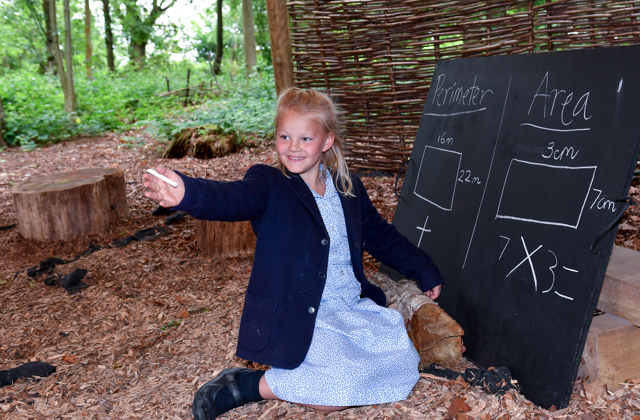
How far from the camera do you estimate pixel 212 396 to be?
7.33 feet

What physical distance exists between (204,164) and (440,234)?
469 centimetres

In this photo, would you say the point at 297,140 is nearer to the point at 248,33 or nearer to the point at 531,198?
the point at 531,198

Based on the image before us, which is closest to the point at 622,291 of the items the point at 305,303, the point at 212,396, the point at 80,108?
the point at 305,303

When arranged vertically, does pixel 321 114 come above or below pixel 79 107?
below

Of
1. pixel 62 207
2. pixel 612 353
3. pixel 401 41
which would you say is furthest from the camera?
pixel 401 41

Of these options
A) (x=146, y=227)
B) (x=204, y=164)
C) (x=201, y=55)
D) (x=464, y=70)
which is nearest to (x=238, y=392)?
(x=464, y=70)

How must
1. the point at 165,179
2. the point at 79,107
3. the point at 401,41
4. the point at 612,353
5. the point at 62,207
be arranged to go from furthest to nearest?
the point at 79,107 → the point at 401,41 → the point at 62,207 → the point at 612,353 → the point at 165,179

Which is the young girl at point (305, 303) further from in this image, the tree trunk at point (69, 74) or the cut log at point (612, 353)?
the tree trunk at point (69, 74)

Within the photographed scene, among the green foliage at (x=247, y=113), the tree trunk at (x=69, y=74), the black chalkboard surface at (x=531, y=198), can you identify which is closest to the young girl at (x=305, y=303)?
the black chalkboard surface at (x=531, y=198)

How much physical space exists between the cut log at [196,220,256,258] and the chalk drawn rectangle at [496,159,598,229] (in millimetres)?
2168

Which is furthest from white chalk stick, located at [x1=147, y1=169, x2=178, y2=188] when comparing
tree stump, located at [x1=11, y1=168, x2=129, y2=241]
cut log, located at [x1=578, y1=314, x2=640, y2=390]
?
tree stump, located at [x1=11, y1=168, x2=129, y2=241]

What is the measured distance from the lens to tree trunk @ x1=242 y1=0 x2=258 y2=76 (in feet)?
40.9

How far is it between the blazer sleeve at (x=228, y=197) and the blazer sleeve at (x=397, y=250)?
0.55 metres

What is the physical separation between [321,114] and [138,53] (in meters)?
21.7
